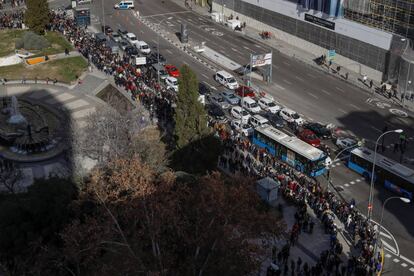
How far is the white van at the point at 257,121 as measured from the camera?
59.7 metres

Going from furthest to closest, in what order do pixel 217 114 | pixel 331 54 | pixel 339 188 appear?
1. pixel 331 54
2. pixel 217 114
3. pixel 339 188

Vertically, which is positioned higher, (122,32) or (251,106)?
(122,32)

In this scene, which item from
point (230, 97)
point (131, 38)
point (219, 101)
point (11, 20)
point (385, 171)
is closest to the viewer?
point (385, 171)

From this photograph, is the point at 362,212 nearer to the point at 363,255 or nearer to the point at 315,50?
the point at 363,255

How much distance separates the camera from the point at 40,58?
79375 mm

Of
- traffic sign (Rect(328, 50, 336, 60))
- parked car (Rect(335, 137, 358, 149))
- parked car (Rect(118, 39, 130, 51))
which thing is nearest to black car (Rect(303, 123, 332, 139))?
parked car (Rect(335, 137, 358, 149))

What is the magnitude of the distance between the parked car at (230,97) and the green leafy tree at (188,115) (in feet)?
63.5

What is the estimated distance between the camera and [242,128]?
59.5 meters

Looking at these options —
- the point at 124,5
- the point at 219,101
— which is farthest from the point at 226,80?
the point at 124,5

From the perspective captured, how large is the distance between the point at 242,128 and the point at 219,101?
8.31m

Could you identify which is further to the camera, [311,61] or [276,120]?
[311,61]

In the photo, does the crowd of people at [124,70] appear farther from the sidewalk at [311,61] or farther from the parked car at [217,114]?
the sidewalk at [311,61]

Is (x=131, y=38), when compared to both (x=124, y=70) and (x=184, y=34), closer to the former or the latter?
(x=184, y=34)

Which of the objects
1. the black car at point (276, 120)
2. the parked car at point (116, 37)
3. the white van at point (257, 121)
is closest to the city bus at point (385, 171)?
the black car at point (276, 120)
